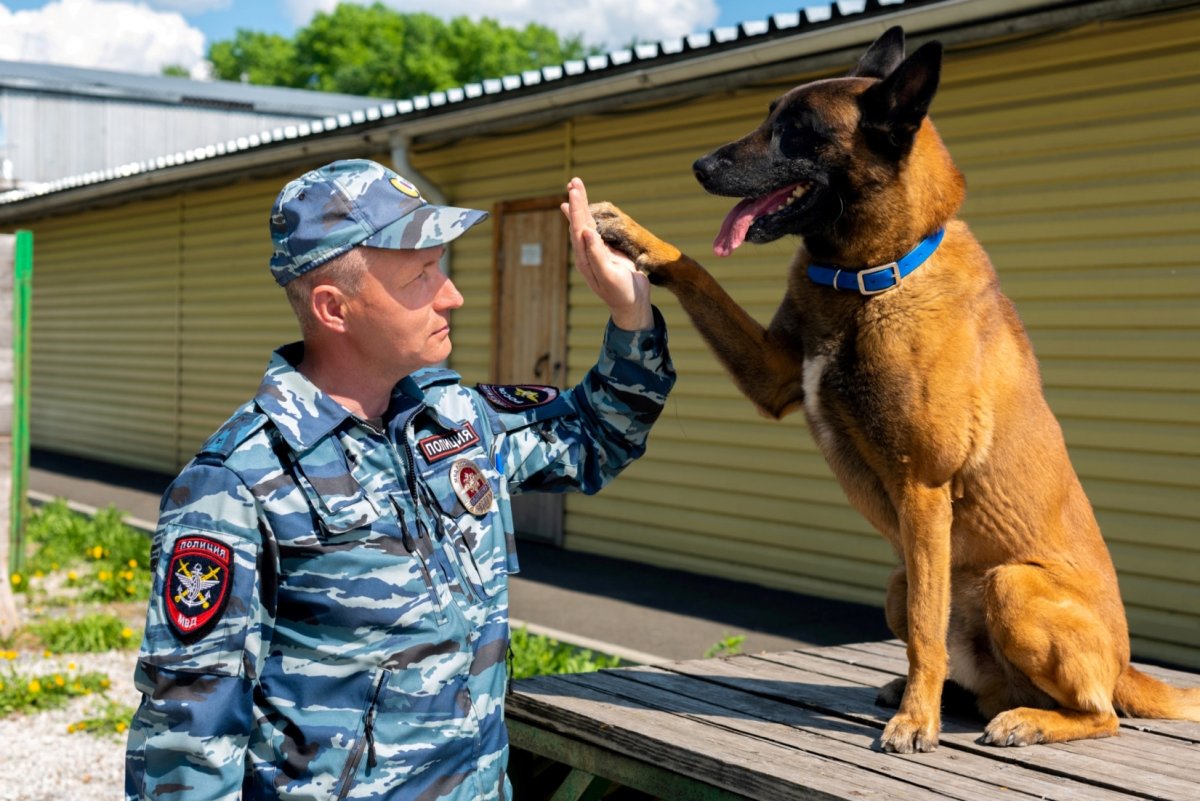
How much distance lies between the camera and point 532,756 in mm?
3469

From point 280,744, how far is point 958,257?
179 cm

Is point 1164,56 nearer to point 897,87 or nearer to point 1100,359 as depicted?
point 1100,359

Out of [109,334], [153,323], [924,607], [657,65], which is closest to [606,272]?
[924,607]

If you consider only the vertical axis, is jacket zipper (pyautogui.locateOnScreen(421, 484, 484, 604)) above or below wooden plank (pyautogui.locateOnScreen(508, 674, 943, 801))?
above

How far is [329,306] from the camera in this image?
2127mm

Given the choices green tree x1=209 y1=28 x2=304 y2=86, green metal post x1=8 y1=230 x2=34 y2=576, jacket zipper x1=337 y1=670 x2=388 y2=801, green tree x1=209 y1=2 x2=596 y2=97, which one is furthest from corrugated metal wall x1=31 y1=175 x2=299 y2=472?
green tree x1=209 y1=28 x2=304 y2=86

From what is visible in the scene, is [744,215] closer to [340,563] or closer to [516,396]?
[516,396]

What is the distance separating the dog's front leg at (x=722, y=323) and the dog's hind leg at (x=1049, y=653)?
2.13 ft

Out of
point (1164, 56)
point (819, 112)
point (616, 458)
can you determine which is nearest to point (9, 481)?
point (616, 458)

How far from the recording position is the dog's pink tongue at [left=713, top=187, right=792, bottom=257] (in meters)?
2.66

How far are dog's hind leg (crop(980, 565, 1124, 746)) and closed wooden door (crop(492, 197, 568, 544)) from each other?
7.01m

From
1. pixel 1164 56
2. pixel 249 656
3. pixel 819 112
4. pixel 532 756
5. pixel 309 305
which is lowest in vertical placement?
pixel 532 756

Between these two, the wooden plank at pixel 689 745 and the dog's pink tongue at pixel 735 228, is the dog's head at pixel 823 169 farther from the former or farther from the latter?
the wooden plank at pixel 689 745

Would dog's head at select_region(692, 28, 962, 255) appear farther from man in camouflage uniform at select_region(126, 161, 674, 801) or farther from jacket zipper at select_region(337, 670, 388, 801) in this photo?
jacket zipper at select_region(337, 670, 388, 801)
